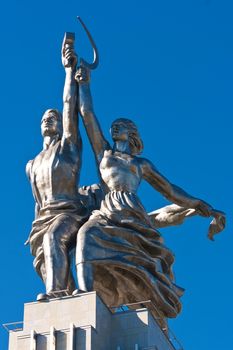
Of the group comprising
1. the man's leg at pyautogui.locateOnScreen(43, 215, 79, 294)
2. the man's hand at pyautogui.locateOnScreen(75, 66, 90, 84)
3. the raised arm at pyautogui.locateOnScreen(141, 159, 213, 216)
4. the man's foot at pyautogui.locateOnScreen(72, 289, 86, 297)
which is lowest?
the man's foot at pyautogui.locateOnScreen(72, 289, 86, 297)

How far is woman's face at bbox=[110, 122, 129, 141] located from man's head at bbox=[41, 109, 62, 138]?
4.59 ft

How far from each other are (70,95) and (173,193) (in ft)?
12.1

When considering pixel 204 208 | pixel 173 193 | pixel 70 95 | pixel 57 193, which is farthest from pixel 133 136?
pixel 57 193

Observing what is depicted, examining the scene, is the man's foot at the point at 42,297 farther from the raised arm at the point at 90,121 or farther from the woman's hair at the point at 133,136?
the woman's hair at the point at 133,136

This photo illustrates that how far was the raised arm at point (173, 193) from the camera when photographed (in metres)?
43.1

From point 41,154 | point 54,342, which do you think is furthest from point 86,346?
point 41,154

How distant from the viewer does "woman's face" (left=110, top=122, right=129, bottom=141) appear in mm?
43250

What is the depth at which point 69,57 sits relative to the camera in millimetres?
44250

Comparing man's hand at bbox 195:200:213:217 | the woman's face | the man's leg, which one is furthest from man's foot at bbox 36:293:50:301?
man's hand at bbox 195:200:213:217

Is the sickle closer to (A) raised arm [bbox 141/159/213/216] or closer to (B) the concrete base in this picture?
(A) raised arm [bbox 141/159/213/216]

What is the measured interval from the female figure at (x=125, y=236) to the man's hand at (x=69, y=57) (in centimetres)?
144

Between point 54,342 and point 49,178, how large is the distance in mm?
5349

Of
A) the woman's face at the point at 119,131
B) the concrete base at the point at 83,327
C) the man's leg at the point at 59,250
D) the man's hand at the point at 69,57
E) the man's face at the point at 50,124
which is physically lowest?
the concrete base at the point at 83,327

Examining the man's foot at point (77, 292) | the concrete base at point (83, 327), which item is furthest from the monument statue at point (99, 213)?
the concrete base at point (83, 327)
